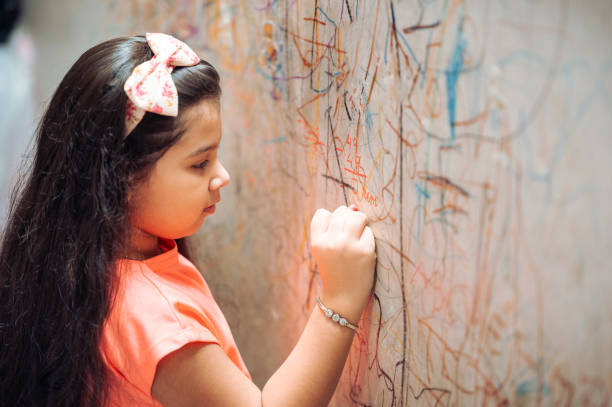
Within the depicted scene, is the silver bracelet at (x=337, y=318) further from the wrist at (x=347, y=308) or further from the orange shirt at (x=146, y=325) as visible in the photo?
the orange shirt at (x=146, y=325)

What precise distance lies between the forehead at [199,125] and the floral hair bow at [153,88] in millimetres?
32

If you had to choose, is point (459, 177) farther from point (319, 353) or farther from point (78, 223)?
point (78, 223)

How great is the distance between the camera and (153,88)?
2.53 feet

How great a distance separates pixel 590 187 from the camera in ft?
1.47

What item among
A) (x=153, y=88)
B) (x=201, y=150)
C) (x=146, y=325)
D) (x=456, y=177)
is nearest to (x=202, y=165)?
(x=201, y=150)

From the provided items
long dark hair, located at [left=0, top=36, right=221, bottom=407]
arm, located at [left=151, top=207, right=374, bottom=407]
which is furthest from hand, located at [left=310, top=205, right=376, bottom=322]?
long dark hair, located at [left=0, top=36, right=221, bottom=407]

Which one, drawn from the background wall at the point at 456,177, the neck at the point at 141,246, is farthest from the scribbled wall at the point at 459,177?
the neck at the point at 141,246

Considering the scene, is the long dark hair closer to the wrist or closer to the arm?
the arm

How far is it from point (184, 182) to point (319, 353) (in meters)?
0.33

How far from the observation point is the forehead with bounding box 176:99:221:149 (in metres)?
0.80

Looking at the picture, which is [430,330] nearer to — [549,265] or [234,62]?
[549,265]

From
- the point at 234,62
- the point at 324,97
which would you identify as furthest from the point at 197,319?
→ the point at 234,62

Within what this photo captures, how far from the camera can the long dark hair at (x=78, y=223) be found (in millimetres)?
797

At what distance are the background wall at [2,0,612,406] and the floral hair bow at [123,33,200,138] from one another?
257mm
